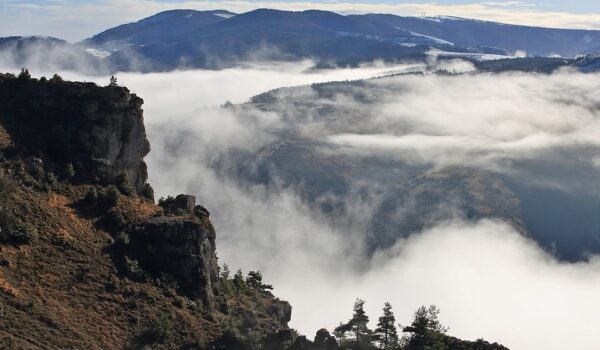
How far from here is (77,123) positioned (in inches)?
3201

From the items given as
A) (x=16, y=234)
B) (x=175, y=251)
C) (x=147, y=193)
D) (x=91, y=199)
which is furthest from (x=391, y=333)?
(x=16, y=234)

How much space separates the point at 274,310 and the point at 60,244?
36115 millimetres

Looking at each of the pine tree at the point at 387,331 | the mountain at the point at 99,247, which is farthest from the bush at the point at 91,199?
the pine tree at the point at 387,331

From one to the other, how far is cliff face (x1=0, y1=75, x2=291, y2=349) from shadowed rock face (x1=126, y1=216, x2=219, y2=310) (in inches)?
4.4

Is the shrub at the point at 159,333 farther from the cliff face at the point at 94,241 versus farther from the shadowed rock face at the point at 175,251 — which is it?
the shadowed rock face at the point at 175,251

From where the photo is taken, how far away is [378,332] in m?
74.7

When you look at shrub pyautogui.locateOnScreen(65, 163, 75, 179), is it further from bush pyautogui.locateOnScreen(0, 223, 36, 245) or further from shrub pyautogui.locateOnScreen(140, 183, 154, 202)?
Result: bush pyautogui.locateOnScreen(0, 223, 36, 245)

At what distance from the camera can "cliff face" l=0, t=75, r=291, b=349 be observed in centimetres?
6047

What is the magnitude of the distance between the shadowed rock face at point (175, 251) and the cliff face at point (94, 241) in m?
0.11

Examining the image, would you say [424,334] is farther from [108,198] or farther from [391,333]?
[108,198]

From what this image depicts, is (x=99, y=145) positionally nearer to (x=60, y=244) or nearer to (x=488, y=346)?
(x=60, y=244)

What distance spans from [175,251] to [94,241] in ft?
28.0

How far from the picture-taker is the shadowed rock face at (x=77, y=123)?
79188 millimetres

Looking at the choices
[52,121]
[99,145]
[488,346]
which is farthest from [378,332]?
[52,121]
